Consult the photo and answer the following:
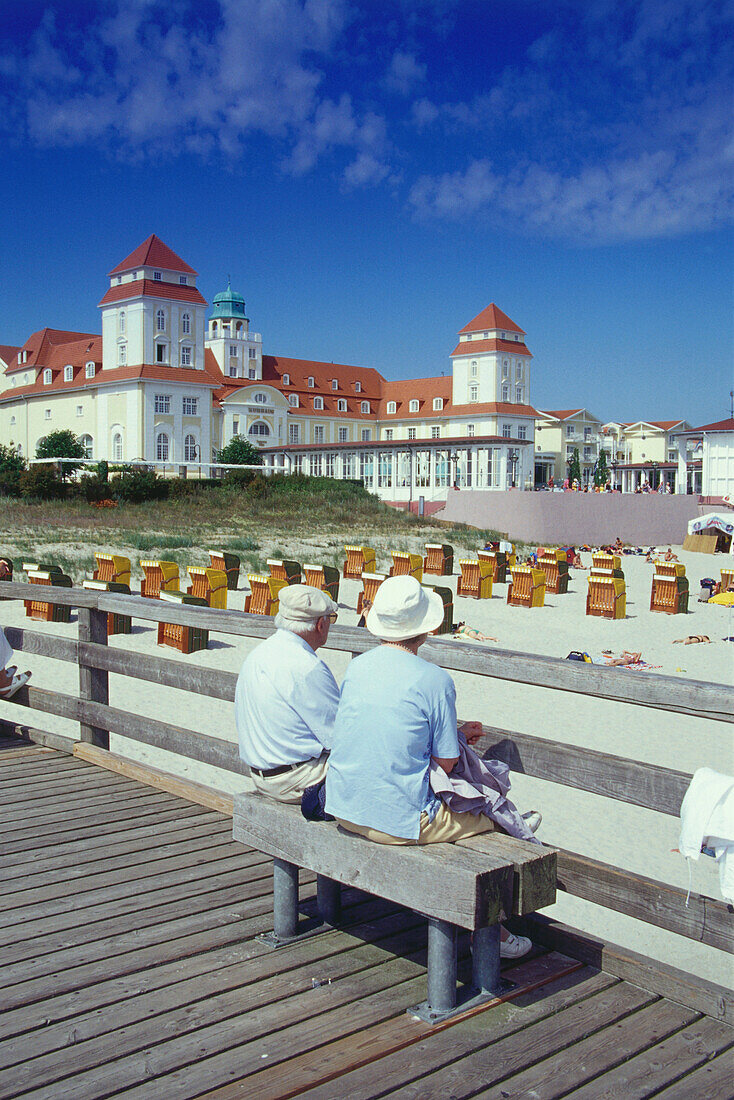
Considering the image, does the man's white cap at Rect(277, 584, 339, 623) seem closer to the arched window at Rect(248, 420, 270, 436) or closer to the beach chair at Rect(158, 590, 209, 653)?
the beach chair at Rect(158, 590, 209, 653)

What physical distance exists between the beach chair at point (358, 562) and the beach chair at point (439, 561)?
2.73 metres

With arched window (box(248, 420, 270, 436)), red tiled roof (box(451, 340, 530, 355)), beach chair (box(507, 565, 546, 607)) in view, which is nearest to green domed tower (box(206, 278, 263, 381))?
arched window (box(248, 420, 270, 436))

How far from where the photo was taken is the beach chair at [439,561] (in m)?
29.1

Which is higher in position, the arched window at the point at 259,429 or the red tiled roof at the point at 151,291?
the red tiled roof at the point at 151,291

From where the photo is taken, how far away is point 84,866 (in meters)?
4.51

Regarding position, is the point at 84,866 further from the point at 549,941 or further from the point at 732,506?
the point at 732,506

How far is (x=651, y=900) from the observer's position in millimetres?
3336

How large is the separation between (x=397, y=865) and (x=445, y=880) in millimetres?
222

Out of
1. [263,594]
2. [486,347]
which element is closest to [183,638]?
[263,594]

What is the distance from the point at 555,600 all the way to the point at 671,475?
75.7m

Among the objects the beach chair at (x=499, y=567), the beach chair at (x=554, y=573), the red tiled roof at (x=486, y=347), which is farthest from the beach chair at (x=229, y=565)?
the red tiled roof at (x=486, y=347)

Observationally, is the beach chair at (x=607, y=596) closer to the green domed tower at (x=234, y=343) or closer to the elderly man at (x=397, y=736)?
the elderly man at (x=397, y=736)

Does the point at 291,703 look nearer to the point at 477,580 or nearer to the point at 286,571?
the point at 286,571

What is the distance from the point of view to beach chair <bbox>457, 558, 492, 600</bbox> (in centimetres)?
2491
